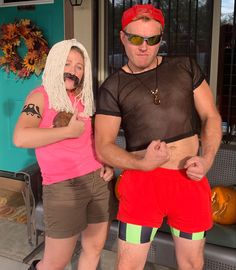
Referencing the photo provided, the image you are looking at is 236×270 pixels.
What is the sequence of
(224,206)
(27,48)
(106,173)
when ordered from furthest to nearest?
(27,48)
(224,206)
(106,173)

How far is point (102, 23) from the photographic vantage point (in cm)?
347

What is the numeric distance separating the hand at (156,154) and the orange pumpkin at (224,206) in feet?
3.93

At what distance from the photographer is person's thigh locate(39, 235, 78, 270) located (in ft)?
5.86

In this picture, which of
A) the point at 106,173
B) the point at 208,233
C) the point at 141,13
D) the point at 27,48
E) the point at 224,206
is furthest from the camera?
the point at 27,48

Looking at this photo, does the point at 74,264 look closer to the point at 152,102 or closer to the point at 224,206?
the point at 224,206

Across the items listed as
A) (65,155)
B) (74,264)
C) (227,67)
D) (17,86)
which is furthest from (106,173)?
(17,86)

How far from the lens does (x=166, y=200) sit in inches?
63.4

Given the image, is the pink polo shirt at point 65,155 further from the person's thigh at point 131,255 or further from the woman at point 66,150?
the person's thigh at point 131,255

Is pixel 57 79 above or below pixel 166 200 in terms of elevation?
above

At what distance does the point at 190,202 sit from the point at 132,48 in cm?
71

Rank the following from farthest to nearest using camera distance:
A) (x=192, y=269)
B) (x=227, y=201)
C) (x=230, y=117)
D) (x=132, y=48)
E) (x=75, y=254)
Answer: (x=230, y=117), (x=75, y=254), (x=227, y=201), (x=192, y=269), (x=132, y=48)

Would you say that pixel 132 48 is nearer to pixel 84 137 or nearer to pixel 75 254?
pixel 84 137

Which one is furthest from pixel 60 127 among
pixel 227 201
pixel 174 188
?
pixel 227 201

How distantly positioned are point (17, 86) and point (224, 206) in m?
2.64
